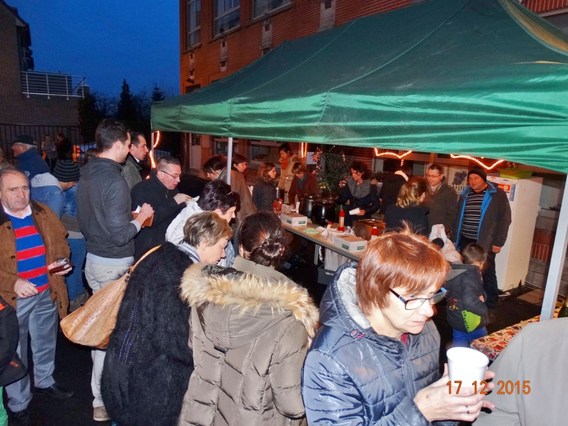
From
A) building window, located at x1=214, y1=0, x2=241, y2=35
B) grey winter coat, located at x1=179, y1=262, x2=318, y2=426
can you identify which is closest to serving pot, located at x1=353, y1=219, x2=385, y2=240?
grey winter coat, located at x1=179, y1=262, x2=318, y2=426

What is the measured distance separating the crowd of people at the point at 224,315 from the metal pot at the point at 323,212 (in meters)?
2.78

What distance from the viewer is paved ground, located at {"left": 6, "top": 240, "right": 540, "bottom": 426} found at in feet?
10.9

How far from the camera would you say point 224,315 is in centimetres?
175

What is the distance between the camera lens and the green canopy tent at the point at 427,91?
7.11 feet

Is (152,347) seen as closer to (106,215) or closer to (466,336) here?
(106,215)

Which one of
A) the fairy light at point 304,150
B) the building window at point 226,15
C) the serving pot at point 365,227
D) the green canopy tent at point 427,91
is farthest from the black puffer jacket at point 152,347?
the building window at point 226,15

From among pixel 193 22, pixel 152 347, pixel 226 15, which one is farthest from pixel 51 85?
pixel 152 347

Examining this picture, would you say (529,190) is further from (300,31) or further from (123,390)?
(300,31)

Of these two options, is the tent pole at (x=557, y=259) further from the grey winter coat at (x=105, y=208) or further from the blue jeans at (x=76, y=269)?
the blue jeans at (x=76, y=269)

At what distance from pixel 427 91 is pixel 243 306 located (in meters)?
1.81

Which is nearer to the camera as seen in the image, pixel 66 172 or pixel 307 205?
pixel 66 172

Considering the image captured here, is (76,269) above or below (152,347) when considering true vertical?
below

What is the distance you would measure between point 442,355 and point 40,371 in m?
3.75
